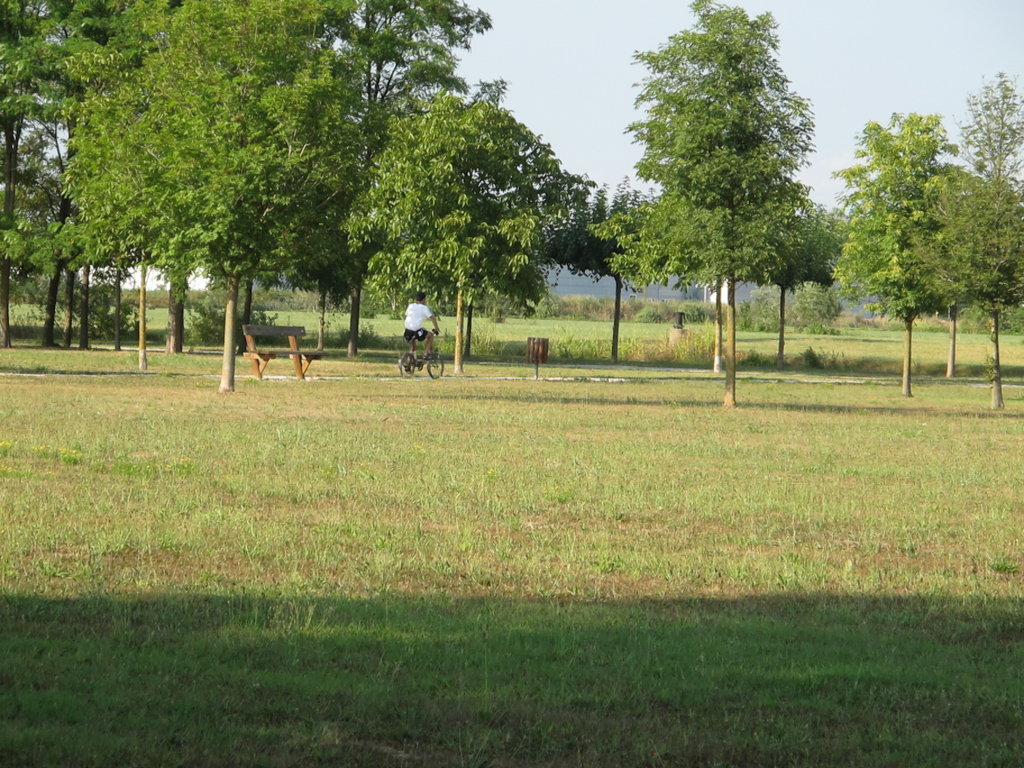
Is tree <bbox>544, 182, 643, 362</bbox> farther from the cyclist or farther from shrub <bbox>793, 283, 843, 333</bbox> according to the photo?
shrub <bbox>793, 283, 843, 333</bbox>

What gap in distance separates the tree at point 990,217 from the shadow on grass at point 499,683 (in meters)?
23.7

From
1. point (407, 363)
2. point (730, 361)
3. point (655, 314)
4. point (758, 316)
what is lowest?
point (407, 363)

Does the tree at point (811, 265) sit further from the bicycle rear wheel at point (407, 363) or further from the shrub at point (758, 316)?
the shrub at point (758, 316)

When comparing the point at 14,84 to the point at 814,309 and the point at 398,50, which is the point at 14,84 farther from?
the point at 814,309

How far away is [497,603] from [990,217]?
24.8 m

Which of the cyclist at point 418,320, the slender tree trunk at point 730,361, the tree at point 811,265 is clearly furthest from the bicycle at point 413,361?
the tree at point 811,265

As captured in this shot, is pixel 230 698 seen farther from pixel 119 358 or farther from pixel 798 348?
pixel 798 348

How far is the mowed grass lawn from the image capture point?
542 cm

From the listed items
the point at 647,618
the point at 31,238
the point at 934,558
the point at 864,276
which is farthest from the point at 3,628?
the point at 31,238

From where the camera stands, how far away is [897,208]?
35.3 m

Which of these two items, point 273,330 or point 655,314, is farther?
point 655,314

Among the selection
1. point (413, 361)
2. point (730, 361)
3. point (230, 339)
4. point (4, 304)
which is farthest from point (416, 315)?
point (4, 304)

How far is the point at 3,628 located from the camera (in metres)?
6.84

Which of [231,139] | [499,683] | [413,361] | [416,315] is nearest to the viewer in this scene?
[499,683]
